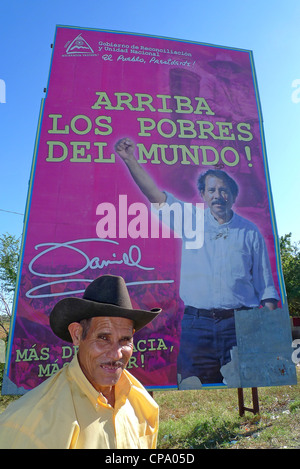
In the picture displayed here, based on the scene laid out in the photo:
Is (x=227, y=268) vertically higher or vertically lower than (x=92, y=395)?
higher

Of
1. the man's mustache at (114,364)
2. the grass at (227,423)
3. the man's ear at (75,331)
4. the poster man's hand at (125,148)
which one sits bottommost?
the grass at (227,423)

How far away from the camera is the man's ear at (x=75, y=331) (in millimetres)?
2221

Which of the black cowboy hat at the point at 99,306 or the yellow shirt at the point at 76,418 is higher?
the black cowboy hat at the point at 99,306

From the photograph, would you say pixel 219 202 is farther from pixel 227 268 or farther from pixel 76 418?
pixel 76 418

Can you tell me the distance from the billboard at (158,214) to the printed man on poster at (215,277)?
0.02 meters

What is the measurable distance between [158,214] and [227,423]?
430 cm

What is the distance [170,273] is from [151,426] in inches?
153

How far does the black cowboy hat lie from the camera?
82.0 inches

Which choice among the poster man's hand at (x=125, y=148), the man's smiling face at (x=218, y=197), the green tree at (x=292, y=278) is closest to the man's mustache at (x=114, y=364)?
the man's smiling face at (x=218, y=197)

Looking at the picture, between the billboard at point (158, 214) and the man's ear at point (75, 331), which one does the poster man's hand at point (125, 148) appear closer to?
the billboard at point (158, 214)

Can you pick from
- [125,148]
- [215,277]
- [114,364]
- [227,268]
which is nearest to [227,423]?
[215,277]

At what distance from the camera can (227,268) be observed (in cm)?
624
